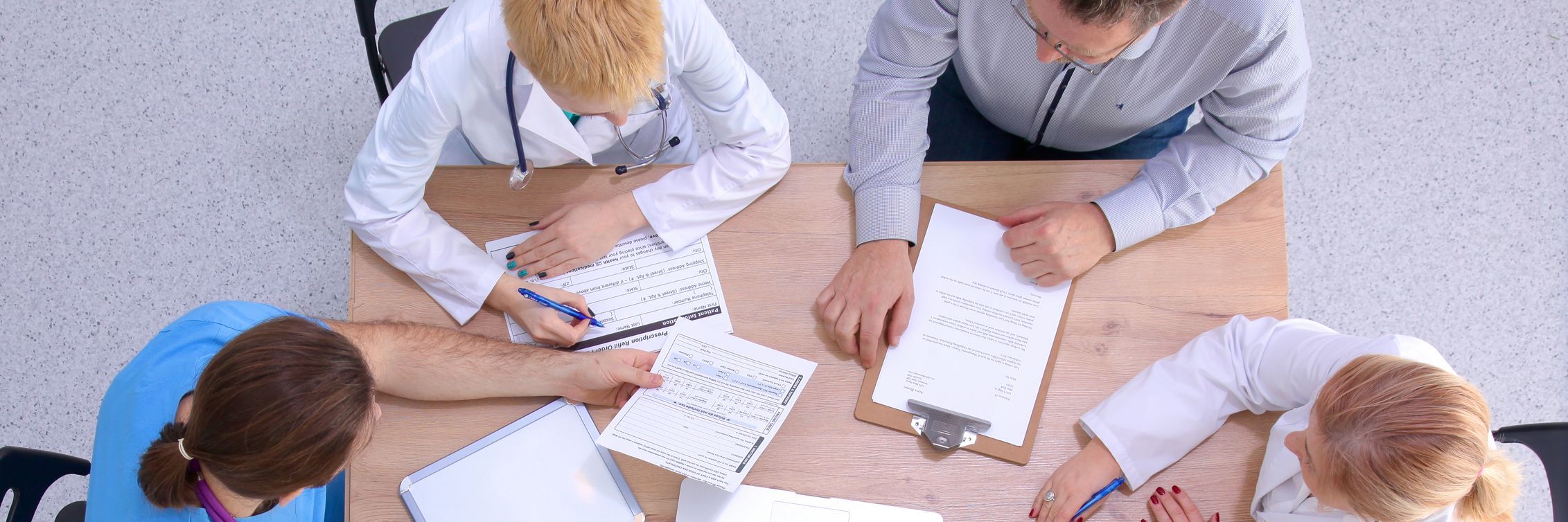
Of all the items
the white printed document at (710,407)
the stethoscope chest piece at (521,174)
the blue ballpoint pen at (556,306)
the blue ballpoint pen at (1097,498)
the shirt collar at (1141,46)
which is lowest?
the blue ballpoint pen at (1097,498)

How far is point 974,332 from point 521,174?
67 centimetres

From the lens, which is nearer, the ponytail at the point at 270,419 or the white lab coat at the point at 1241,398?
the ponytail at the point at 270,419

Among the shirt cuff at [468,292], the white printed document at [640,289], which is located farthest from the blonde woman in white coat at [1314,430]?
the shirt cuff at [468,292]

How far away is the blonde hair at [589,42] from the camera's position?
98cm

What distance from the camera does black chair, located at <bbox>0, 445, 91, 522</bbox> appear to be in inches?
45.8

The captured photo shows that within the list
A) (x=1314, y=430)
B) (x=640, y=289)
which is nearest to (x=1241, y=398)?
(x=1314, y=430)

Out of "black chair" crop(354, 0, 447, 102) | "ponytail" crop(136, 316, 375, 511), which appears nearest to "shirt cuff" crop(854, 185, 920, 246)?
"ponytail" crop(136, 316, 375, 511)

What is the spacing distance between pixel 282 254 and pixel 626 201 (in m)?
1.19

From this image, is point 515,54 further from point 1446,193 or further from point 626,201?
point 1446,193

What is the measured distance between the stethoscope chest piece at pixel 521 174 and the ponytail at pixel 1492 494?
4.05ft

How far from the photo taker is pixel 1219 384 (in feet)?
3.92

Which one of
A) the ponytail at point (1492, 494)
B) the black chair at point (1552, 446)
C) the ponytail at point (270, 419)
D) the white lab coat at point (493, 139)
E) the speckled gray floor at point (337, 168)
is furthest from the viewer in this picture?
the speckled gray floor at point (337, 168)

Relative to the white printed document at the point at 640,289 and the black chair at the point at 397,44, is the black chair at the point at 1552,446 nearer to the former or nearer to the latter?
the white printed document at the point at 640,289

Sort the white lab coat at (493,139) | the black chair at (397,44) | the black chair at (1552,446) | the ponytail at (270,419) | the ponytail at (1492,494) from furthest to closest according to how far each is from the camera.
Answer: the black chair at (397,44) < the black chair at (1552,446) < the white lab coat at (493,139) < the ponytail at (1492,494) < the ponytail at (270,419)
